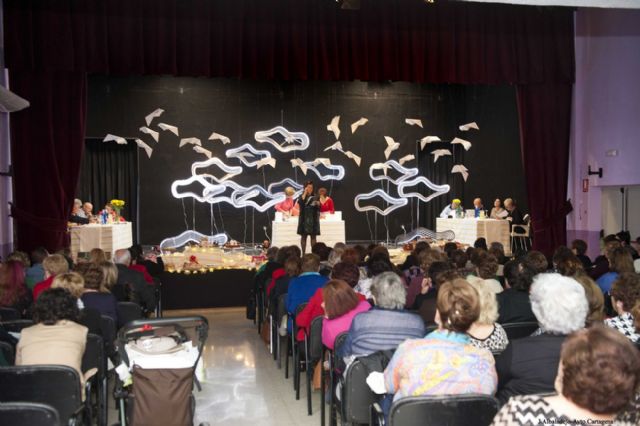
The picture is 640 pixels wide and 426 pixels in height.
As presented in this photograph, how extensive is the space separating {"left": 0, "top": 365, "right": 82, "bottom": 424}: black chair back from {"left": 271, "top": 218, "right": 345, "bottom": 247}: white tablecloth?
29.9ft

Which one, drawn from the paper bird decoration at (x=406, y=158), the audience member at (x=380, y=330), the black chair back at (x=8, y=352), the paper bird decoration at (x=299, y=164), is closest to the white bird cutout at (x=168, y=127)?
the paper bird decoration at (x=299, y=164)

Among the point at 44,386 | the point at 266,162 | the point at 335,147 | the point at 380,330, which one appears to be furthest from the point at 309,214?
the point at 44,386

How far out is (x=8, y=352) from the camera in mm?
3504

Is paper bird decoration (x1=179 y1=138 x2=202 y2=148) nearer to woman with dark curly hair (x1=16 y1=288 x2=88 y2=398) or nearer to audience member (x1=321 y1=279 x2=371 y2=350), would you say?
audience member (x1=321 y1=279 x2=371 y2=350)

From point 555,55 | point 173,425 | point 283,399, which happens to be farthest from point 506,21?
point 173,425

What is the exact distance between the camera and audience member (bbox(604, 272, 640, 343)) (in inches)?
139

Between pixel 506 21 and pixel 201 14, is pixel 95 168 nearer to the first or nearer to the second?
pixel 201 14

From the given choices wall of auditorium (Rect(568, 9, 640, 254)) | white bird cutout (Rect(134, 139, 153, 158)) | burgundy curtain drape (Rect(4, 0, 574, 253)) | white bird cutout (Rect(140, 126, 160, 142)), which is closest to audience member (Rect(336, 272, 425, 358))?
burgundy curtain drape (Rect(4, 0, 574, 253))

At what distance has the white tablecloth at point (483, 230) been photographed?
40.7 ft

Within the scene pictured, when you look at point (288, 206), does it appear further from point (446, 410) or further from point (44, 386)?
point (446, 410)

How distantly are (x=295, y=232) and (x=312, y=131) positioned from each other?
360 cm

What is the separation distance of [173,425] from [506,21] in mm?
8313

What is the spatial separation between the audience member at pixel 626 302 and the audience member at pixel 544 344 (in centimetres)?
83

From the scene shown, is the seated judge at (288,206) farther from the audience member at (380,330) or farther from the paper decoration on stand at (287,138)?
the audience member at (380,330)
